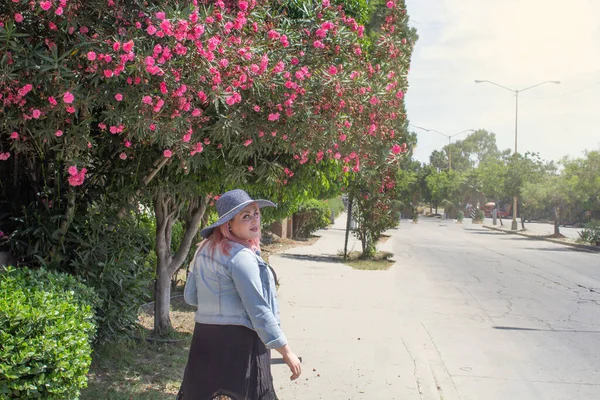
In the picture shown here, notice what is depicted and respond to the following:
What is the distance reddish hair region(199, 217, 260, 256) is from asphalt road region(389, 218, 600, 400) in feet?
10.5

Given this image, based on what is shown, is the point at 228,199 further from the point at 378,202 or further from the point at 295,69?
the point at 378,202

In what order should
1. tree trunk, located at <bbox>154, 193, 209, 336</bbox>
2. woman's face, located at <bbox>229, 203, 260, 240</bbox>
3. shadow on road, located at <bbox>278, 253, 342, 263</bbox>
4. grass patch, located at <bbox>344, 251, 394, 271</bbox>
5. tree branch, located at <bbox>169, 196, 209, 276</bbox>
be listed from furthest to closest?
shadow on road, located at <bbox>278, 253, 342, 263</bbox>
grass patch, located at <bbox>344, 251, 394, 271</bbox>
tree branch, located at <bbox>169, 196, 209, 276</bbox>
tree trunk, located at <bbox>154, 193, 209, 336</bbox>
woman's face, located at <bbox>229, 203, 260, 240</bbox>

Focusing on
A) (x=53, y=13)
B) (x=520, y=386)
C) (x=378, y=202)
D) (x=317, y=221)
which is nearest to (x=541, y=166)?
(x=317, y=221)

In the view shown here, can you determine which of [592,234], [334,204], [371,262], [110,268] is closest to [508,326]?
[110,268]

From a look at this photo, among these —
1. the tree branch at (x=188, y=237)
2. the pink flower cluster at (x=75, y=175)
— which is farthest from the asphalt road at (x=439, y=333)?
the pink flower cluster at (x=75, y=175)

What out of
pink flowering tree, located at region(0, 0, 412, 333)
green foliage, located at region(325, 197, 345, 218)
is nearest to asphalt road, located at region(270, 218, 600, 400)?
pink flowering tree, located at region(0, 0, 412, 333)

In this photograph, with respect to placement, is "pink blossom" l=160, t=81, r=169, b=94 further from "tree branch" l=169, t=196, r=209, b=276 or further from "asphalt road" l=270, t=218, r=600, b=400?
"tree branch" l=169, t=196, r=209, b=276

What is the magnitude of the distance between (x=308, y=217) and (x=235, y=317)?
21.6 meters

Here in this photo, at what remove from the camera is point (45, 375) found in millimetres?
3314

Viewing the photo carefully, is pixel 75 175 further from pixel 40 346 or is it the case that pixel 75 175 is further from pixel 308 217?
pixel 308 217

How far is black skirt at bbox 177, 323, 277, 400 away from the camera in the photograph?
3211 millimetres

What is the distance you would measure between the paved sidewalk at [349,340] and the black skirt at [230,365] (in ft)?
7.36

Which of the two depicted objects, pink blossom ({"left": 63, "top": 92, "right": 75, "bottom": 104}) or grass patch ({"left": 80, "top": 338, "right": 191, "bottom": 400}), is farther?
grass patch ({"left": 80, "top": 338, "right": 191, "bottom": 400})

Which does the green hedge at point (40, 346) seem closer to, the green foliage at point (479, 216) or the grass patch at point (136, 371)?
the grass patch at point (136, 371)
